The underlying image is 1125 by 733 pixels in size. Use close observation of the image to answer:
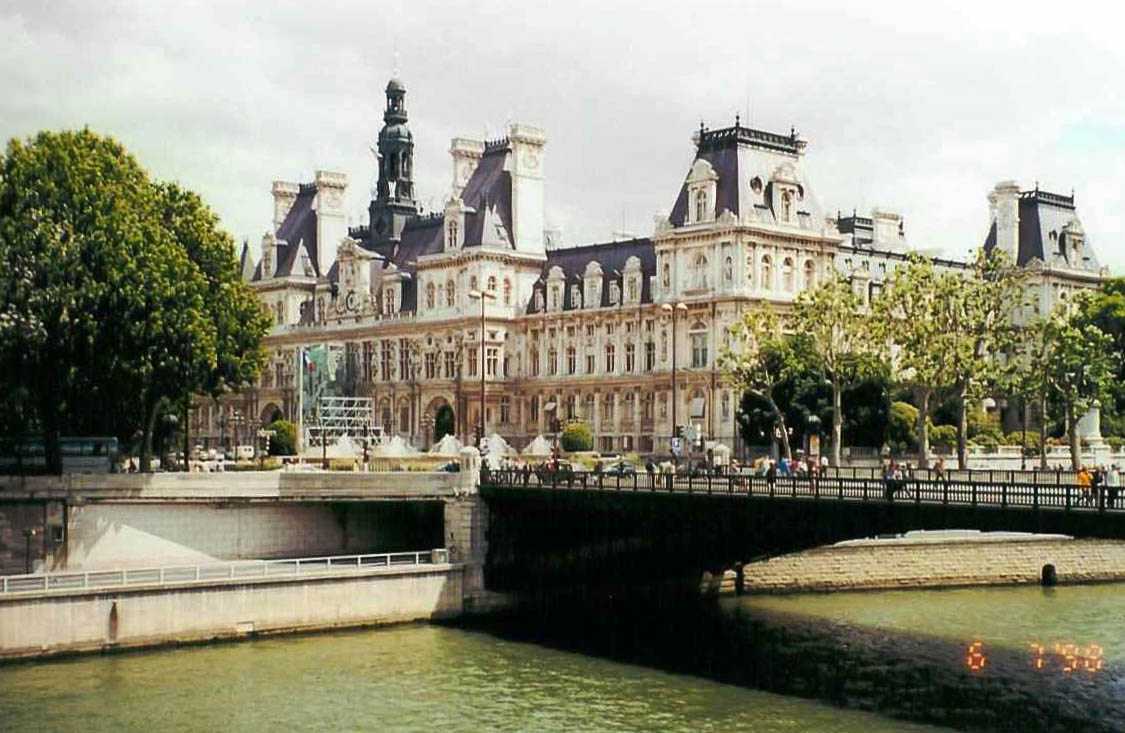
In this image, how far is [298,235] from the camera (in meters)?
155

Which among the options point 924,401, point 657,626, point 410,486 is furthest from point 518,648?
point 924,401

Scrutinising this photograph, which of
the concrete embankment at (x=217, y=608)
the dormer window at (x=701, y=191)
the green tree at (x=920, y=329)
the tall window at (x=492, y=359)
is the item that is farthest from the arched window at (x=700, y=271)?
the concrete embankment at (x=217, y=608)

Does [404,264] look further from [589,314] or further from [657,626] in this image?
[657,626]

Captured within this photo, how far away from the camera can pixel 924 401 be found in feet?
279

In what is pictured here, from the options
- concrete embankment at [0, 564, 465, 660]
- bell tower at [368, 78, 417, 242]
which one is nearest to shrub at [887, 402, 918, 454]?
concrete embankment at [0, 564, 465, 660]

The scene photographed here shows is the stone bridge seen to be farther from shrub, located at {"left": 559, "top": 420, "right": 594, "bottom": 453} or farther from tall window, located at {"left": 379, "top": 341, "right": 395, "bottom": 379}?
tall window, located at {"left": 379, "top": 341, "right": 395, "bottom": 379}

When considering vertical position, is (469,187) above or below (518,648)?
above

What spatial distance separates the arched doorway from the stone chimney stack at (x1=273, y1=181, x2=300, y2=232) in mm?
39394

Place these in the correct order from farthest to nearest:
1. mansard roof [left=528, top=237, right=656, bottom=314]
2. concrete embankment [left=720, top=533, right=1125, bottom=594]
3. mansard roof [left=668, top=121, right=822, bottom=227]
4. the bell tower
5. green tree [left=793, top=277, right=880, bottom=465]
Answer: the bell tower → mansard roof [left=528, top=237, right=656, bottom=314] → mansard roof [left=668, top=121, right=822, bottom=227] → green tree [left=793, top=277, right=880, bottom=465] → concrete embankment [left=720, top=533, right=1125, bottom=594]

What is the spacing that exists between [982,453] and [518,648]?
51970 mm

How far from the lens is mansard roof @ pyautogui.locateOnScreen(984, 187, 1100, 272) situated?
133 metres

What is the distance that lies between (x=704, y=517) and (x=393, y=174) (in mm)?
102753

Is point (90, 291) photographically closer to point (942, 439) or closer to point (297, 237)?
point (942, 439)

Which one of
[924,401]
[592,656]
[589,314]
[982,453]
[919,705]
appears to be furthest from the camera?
[589,314]
